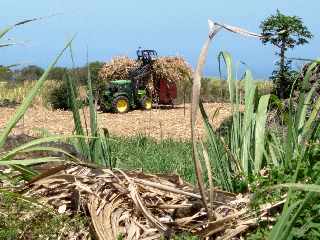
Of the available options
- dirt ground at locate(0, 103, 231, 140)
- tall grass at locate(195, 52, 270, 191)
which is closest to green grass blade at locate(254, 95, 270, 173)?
tall grass at locate(195, 52, 270, 191)

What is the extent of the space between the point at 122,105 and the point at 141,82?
1.36 meters

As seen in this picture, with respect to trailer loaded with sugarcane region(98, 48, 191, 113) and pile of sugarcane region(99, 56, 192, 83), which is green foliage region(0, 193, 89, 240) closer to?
trailer loaded with sugarcane region(98, 48, 191, 113)

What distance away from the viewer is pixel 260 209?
288cm

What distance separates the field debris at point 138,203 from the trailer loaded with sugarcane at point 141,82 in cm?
1538

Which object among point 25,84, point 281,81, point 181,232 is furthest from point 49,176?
point 25,84

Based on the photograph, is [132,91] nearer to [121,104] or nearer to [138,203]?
[121,104]

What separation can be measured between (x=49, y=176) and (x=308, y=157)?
117cm

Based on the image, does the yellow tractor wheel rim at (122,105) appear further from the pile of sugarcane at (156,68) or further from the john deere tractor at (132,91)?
the pile of sugarcane at (156,68)

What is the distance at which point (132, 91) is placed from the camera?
20.4 m

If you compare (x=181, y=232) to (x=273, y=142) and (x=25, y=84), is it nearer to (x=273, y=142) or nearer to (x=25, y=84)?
(x=273, y=142)

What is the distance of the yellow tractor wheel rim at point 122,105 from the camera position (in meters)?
19.7

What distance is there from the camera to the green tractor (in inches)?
774

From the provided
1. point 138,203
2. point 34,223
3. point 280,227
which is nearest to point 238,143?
point 138,203

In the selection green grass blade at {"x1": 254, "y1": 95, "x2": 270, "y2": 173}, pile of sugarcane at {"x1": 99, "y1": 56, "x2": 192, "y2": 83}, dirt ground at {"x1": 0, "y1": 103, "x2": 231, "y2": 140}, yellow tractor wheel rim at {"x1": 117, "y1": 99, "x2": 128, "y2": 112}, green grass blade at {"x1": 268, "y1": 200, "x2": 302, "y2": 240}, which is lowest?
dirt ground at {"x1": 0, "y1": 103, "x2": 231, "y2": 140}
